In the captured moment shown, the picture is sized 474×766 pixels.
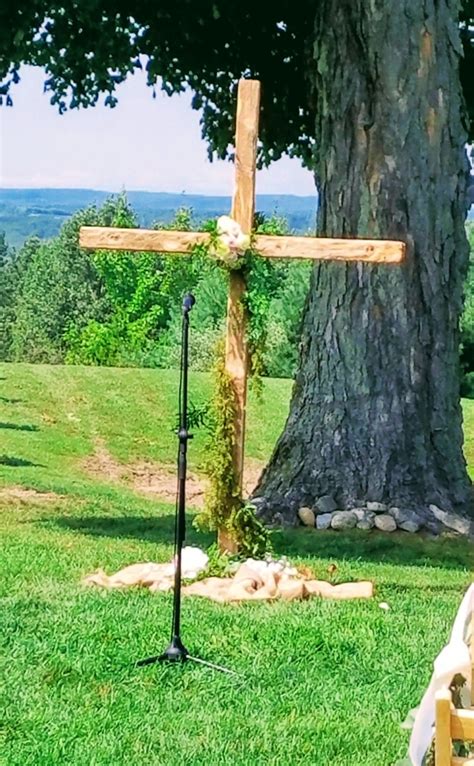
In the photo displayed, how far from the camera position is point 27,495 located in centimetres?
1252

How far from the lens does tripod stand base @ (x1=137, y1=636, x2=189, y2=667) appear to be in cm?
545

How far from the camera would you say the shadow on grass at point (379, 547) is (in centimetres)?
946

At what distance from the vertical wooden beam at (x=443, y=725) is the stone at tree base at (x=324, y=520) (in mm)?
7620

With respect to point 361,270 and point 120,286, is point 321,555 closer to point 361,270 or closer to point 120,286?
point 361,270

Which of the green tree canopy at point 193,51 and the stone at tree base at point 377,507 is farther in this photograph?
the green tree canopy at point 193,51

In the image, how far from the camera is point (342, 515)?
10.5 meters

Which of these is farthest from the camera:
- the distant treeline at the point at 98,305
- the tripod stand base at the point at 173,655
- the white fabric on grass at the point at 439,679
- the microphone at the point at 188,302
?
the distant treeline at the point at 98,305

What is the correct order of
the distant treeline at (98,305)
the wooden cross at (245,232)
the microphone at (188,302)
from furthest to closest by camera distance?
the distant treeline at (98,305) < the wooden cross at (245,232) < the microphone at (188,302)

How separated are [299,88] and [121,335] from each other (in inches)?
1842

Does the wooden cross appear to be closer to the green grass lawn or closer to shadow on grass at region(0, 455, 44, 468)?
the green grass lawn

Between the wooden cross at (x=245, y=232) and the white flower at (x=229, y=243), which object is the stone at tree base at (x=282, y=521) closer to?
the wooden cross at (x=245, y=232)

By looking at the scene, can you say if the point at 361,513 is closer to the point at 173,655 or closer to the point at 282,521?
the point at 282,521

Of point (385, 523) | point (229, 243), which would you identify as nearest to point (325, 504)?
point (385, 523)

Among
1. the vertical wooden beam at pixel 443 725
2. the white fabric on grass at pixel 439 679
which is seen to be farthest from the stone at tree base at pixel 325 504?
the vertical wooden beam at pixel 443 725
